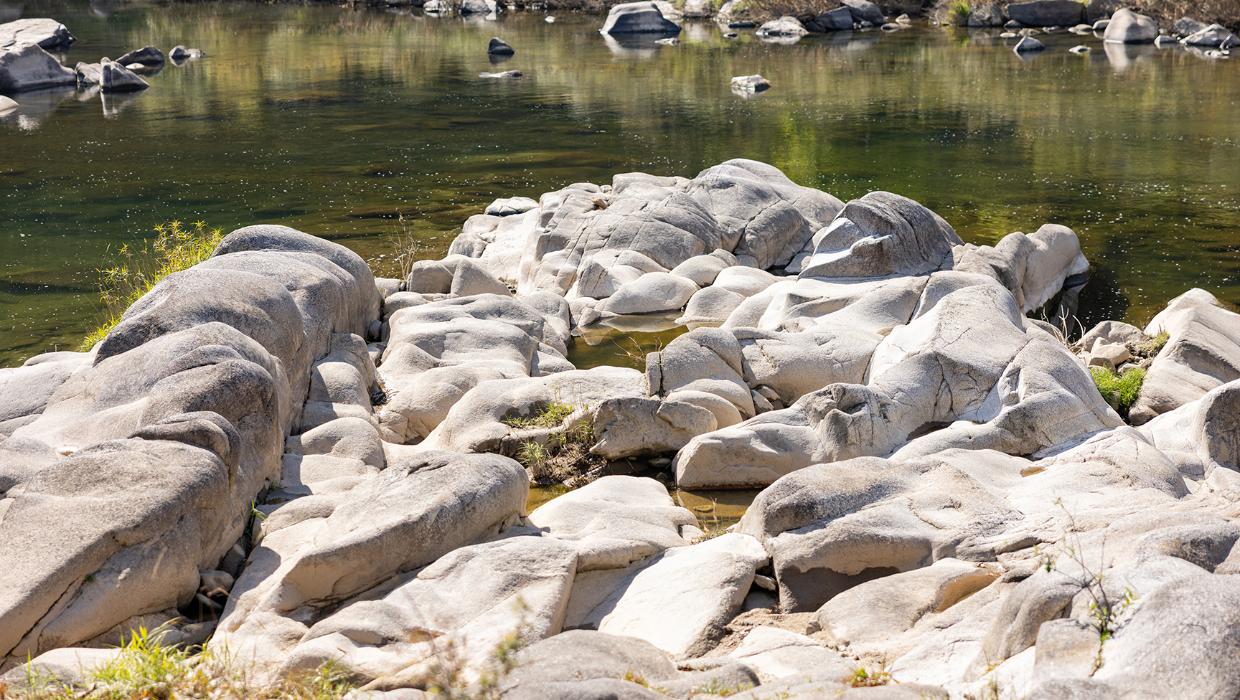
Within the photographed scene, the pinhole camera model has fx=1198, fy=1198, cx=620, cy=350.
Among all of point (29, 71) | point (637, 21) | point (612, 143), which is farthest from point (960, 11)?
point (29, 71)

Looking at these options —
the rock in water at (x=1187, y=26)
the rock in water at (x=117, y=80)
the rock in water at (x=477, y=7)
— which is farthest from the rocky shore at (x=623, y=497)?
the rock in water at (x=477, y=7)

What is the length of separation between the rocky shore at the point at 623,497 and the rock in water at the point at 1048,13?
41.8m

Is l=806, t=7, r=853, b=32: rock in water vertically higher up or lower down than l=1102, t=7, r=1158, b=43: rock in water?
higher up

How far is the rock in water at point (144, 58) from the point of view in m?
47.9

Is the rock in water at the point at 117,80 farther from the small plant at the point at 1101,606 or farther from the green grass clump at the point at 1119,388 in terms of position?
the small plant at the point at 1101,606

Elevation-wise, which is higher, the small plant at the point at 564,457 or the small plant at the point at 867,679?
the small plant at the point at 867,679

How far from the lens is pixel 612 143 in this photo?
3088cm

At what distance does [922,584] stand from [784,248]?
41.2 ft

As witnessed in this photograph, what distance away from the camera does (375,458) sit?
1123 centimetres

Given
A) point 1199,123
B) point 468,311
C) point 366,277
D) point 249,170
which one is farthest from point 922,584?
point 1199,123

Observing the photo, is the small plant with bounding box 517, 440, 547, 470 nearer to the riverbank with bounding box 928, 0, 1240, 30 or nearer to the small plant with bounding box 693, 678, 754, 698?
the small plant with bounding box 693, 678, 754, 698

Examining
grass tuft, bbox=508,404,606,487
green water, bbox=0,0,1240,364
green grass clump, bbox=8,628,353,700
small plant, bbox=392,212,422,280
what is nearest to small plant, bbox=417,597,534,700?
green grass clump, bbox=8,628,353,700

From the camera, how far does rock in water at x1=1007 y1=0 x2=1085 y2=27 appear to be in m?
52.5

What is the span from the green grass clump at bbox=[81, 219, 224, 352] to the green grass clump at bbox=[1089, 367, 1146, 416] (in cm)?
1030
